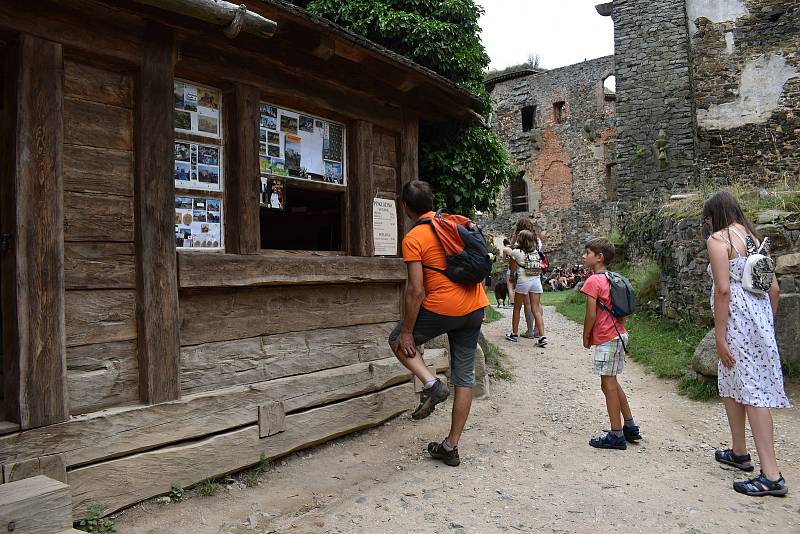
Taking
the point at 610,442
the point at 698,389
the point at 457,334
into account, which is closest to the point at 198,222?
the point at 457,334

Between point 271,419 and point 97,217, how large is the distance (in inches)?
72.0

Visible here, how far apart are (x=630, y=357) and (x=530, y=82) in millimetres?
25072

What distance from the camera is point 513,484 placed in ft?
13.0

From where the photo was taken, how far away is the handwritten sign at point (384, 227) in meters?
5.41

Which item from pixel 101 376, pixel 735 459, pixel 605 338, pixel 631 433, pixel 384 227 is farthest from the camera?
pixel 384 227

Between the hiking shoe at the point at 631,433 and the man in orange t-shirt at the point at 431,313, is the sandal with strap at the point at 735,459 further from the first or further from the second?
the man in orange t-shirt at the point at 431,313

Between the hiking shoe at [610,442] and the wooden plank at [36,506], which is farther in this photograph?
the hiking shoe at [610,442]

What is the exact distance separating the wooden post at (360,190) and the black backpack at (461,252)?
1.30 meters

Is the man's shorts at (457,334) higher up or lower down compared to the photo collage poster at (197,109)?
lower down

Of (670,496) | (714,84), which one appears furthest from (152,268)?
(714,84)

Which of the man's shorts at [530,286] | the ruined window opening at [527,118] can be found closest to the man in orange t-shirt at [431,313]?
the man's shorts at [530,286]

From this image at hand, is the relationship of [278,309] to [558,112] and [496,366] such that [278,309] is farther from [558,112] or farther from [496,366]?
[558,112]

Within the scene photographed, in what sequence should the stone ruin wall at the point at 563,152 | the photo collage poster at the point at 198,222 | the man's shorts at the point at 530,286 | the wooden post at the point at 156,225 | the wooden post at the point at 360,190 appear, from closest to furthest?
the wooden post at the point at 156,225 → the photo collage poster at the point at 198,222 → the wooden post at the point at 360,190 → the man's shorts at the point at 530,286 → the stone ruin wall at the point at 563,152

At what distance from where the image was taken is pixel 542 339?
28.8ft
